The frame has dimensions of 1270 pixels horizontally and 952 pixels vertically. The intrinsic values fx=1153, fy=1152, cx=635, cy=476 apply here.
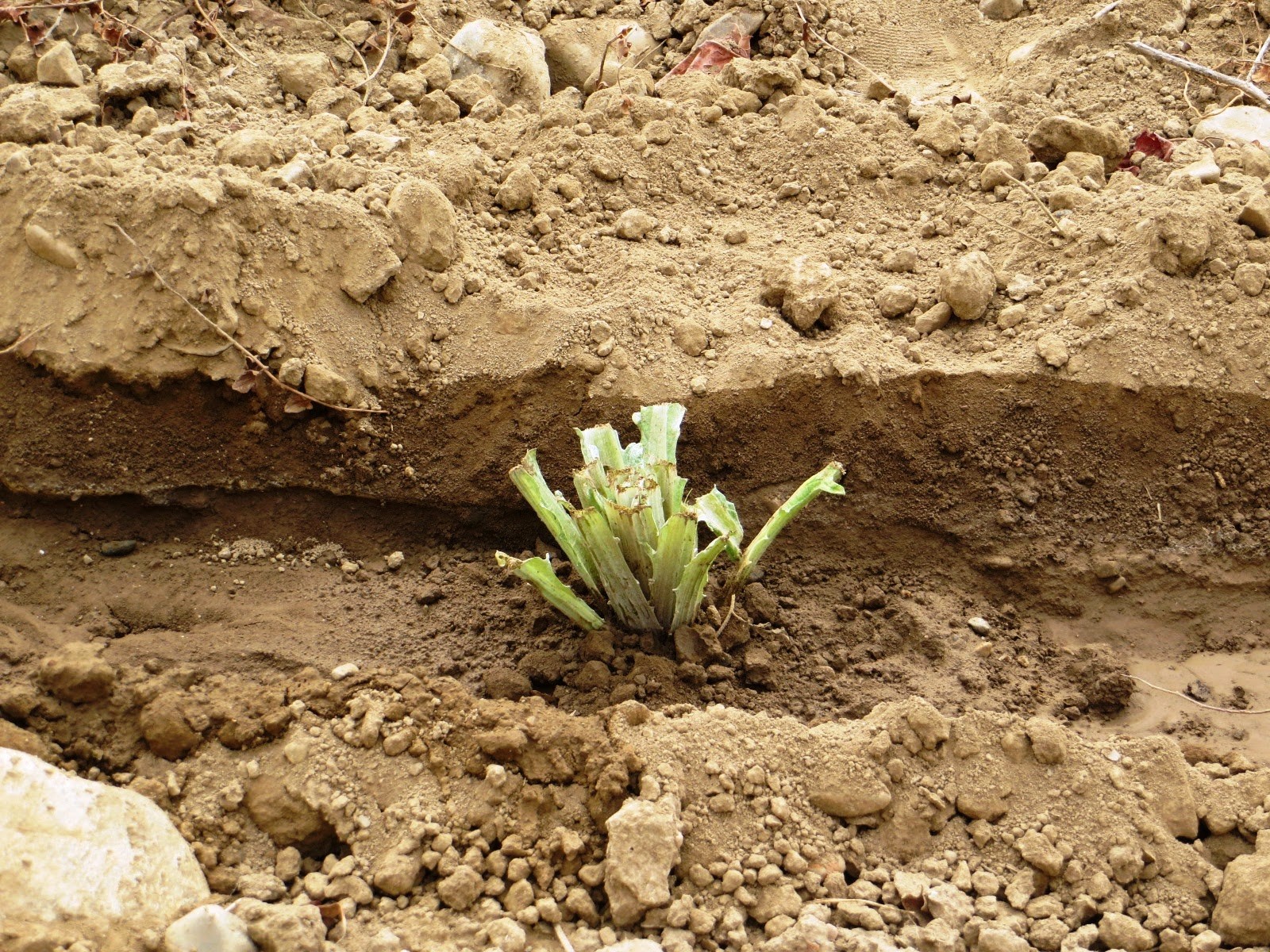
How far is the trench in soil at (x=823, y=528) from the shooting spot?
271 centimetres

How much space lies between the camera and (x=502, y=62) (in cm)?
378

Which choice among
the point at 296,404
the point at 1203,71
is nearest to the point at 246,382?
the point at 296,404

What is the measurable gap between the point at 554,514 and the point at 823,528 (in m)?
0.83

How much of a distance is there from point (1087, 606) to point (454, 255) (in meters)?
1.83

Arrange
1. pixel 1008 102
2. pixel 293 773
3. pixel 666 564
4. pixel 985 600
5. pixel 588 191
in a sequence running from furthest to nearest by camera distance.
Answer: pixel 1008 102
pixel 588 191
pixel 985 600
pixel 666 564
pixel 293 773

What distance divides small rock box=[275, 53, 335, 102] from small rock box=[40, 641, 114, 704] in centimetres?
206

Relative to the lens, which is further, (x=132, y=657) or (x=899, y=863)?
(x=132, y=657)

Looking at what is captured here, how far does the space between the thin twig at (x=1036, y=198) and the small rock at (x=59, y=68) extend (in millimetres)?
2658

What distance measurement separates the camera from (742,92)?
3.63 m

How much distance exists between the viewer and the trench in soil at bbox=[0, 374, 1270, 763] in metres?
2.71

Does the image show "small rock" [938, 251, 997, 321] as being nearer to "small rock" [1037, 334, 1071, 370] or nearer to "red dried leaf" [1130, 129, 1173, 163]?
"small rock" [1037, 334, 1071, 370]

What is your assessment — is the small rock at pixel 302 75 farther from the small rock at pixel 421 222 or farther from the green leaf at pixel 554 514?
the green leaf at pixel 554 514

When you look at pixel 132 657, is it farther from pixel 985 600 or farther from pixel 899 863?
pixel 985 600

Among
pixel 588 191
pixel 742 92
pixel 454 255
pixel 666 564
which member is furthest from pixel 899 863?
pixel 742 92
